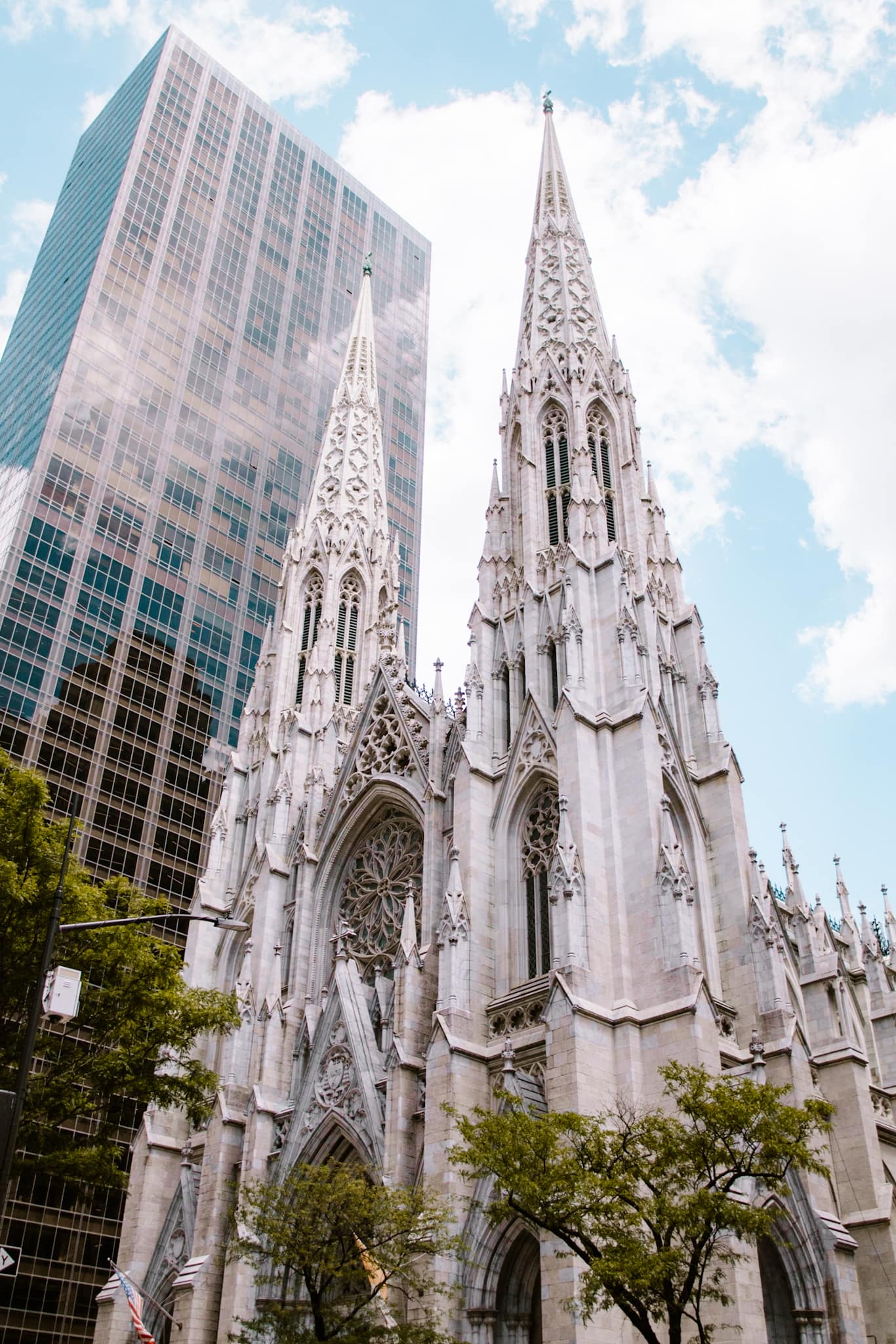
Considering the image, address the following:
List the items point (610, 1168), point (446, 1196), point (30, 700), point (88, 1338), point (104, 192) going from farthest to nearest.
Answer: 1. point (104, 192)
2. point (30, 700)
3. point (88, 1338)
4. point (446, 1196)
5. point (610, 1168)

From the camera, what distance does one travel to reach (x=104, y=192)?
200ft

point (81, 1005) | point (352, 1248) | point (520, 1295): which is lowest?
point (520, 1295)

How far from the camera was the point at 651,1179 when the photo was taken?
17672 millimetres

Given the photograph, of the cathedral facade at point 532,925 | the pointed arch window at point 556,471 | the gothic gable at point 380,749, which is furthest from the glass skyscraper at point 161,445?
the pointed arch window at point 556,471

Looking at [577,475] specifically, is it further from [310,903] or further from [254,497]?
[254,497]

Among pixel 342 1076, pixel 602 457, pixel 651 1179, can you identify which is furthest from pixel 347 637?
pixel 651 1179

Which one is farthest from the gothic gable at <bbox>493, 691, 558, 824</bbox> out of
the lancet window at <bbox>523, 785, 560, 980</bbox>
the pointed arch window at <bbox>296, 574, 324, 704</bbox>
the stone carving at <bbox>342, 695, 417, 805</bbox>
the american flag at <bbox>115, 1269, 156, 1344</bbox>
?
the pointed arch window at <bbox>296, 574, 324, 704</bbox>

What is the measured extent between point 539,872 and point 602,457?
45.6ft

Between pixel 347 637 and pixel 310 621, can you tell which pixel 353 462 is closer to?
pixel 310 621

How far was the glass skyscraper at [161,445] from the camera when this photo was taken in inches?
1687

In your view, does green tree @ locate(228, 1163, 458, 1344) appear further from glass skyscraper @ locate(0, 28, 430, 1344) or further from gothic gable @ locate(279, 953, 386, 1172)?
glass skyscraper @ locate(0, 28, 430, 1344)

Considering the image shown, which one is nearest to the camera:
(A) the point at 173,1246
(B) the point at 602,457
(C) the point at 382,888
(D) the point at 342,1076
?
(D) the point at 342,1076

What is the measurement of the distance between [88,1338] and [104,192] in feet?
172

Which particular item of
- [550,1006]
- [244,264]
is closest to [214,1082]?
[550,1006]
